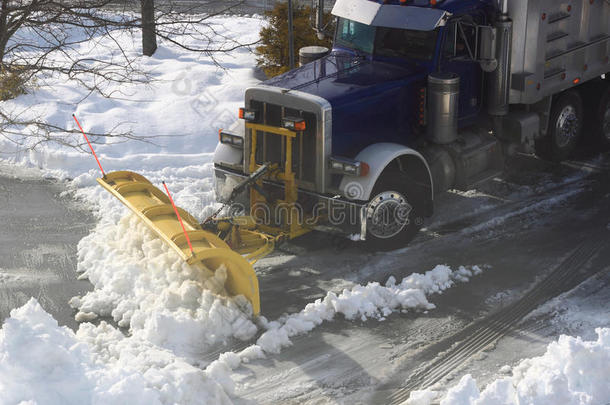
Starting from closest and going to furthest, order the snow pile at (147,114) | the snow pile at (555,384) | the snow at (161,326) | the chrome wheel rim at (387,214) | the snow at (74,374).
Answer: the snow at (74,374)
the snow at (161,326)
the snow pile at (555,384)
the chrome wheel rim at (387,214)
the snow pile at (147,114)

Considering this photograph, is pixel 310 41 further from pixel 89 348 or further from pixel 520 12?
pixel 89 348

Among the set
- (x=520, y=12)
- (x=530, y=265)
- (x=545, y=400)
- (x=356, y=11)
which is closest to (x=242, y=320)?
(x=545, y=400)

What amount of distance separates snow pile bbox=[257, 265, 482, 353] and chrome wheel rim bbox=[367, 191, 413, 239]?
2.57 feet

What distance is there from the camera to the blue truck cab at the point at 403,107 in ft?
25.8

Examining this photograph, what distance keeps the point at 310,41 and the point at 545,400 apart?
382 inches

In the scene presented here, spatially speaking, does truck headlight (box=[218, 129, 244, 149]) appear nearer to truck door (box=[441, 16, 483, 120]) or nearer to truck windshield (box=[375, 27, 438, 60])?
truck windshield (box=[375, 27, 438, 60])

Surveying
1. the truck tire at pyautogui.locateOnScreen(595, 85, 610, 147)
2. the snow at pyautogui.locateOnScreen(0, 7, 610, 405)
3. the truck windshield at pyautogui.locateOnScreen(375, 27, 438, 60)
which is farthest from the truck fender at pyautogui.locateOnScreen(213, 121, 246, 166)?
the truck tire at pyautogui.locateOnScreen(595, 85, 610, 147)

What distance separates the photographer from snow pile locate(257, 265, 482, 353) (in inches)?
265

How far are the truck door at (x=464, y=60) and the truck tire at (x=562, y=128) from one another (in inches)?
67.0

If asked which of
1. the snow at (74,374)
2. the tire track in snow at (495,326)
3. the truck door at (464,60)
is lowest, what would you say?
the tire track in snow at (495,326)

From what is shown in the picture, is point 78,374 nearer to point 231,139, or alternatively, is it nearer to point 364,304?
point 364,304

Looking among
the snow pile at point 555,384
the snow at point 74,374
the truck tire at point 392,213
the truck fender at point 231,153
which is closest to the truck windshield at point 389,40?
the truck tire at point 392,213

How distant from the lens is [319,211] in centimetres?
812

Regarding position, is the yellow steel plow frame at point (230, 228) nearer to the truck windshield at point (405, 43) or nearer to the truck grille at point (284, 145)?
the truck grille at point (284, 145)
